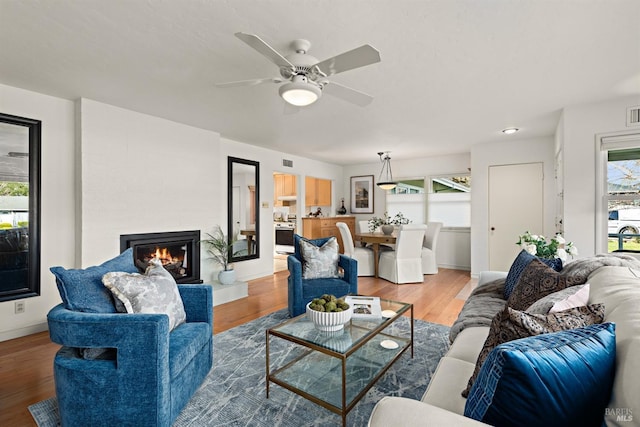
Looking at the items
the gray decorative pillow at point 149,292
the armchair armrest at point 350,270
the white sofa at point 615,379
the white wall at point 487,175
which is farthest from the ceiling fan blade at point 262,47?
the white wall at point 487,175

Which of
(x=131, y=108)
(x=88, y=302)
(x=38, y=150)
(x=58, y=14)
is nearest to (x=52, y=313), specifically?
(x=88, y=302)

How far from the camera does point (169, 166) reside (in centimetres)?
393

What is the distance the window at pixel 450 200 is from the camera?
637 cm

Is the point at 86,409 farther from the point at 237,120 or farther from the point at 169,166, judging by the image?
the point at 237,120

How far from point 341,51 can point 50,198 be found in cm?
322

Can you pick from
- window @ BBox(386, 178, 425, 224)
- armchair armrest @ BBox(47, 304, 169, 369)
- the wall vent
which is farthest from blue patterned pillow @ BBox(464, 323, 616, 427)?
window @ BBox(386, 178, 425, 224)

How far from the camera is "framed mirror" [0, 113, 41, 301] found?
2.88m

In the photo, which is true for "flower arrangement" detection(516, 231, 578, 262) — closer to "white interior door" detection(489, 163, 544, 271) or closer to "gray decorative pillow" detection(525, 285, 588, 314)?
"gray decorative pillow" detection(525, 285, 588, 314)

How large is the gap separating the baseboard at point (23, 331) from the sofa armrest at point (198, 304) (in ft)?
6.97

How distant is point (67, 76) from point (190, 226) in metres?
2.12

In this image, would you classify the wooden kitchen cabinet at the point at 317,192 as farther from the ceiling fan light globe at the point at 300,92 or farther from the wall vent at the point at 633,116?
the wall vent at the point at 633,116

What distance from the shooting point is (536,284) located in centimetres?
181

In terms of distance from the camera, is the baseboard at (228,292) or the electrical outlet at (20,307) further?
the baseboard at (228,292)

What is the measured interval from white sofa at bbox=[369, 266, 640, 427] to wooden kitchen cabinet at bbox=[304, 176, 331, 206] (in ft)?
18.1
